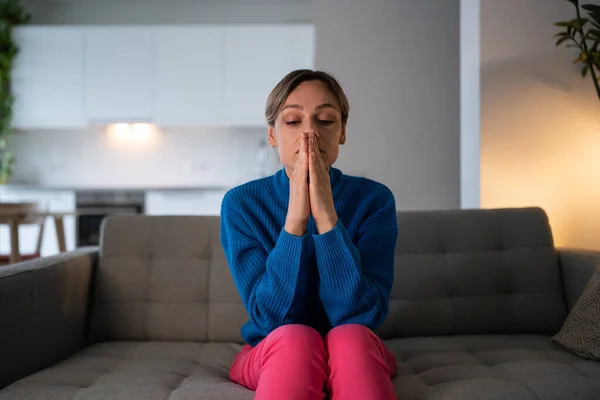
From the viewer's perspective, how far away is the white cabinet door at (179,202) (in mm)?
5375

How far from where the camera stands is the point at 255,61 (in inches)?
208

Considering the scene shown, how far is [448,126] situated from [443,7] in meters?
0.77

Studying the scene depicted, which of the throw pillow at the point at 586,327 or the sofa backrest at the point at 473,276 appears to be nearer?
the throw pillow at the point at 586,327

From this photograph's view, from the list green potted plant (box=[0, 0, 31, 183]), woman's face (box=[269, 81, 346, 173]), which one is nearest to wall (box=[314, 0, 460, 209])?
woman's face (box=[269, 81, 346, 173])

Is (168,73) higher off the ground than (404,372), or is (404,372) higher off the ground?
(168,73)

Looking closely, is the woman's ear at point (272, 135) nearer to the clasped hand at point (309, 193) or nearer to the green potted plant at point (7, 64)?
the clasped hand at point (309, 193)

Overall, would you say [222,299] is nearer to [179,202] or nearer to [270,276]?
[270,276]

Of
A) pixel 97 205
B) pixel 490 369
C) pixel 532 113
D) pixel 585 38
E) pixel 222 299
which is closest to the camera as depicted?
pixel 490 369

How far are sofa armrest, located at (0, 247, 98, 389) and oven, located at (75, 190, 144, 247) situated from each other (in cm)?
365

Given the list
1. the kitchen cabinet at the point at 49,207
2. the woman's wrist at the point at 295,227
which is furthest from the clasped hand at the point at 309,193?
the kitchen cabinet at the point at 49,207

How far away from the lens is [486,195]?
248 centimetres

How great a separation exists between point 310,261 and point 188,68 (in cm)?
437

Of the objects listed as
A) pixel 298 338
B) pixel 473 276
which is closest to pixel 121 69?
pixel 473 276

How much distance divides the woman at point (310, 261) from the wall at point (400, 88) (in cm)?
197
